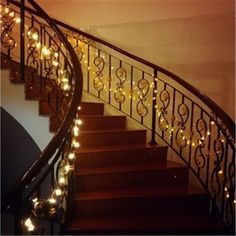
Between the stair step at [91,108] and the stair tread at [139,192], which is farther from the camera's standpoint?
the stair step at [91,108]

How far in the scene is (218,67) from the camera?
13.5 feet

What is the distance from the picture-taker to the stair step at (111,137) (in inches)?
152

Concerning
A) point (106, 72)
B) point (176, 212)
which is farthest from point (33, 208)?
point (106, 72)

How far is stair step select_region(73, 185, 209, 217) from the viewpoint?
3.01 metres

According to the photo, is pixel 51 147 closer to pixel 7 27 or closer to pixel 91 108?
pixel 91 108

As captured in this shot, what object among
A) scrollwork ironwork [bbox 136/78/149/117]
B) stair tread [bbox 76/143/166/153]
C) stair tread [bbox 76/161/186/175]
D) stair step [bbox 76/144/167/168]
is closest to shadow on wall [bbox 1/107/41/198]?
scrollwork ironwork [bbox 136/78/149/117]

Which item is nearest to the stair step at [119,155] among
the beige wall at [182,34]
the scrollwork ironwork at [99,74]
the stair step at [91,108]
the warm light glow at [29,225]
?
the stair step at [91,108]

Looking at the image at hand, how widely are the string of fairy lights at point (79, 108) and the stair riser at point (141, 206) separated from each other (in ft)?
1.03

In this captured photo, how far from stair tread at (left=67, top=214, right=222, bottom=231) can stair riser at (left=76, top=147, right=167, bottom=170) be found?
71 cm

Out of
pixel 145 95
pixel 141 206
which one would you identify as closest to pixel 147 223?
pixel 141 206

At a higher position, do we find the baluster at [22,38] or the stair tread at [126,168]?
the baluster at [22,38]

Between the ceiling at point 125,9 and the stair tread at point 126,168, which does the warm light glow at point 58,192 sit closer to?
the stair tread at point 126,168

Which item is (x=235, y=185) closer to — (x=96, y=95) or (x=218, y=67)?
(x=218, y=67)

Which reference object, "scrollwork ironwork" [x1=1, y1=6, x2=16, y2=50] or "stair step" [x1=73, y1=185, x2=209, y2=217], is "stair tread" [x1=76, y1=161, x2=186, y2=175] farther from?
"scrollwork ironwork" [x1=1, y1=6, x2=16, y2=50]
